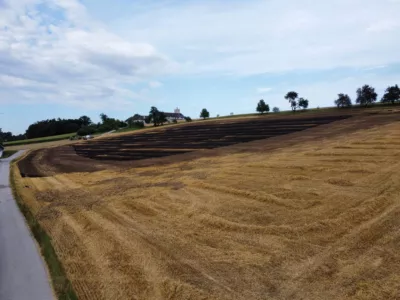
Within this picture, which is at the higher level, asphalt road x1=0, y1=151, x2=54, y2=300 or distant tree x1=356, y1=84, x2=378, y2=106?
distant tree x1=356, y1=84, x2=378, y2=106

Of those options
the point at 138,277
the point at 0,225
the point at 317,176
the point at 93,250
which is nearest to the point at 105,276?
the point at 138,277

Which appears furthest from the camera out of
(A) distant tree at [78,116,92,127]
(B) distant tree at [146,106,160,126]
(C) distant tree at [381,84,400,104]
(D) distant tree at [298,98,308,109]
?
(A) distant tree at [78,116,92,127]

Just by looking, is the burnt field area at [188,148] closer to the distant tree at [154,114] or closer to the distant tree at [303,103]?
the distant tree at [303,103]

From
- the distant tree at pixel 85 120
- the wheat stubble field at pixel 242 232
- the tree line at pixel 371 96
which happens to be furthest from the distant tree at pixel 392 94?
the distant tree at pixel 85 120

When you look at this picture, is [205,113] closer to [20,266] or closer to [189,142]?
[189,142]

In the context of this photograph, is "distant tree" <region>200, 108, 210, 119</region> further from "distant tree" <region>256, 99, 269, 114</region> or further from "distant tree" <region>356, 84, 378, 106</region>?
"distant tree" <region>356, 84, 378, 106</region>

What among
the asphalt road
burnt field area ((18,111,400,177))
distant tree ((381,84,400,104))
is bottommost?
the asphalt road

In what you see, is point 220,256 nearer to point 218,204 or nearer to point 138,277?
point 138,277

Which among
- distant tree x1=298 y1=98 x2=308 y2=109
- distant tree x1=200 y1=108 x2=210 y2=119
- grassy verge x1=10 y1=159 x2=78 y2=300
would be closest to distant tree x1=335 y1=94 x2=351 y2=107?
distant tree x1=298 y1=98 x2=308 y2=109
